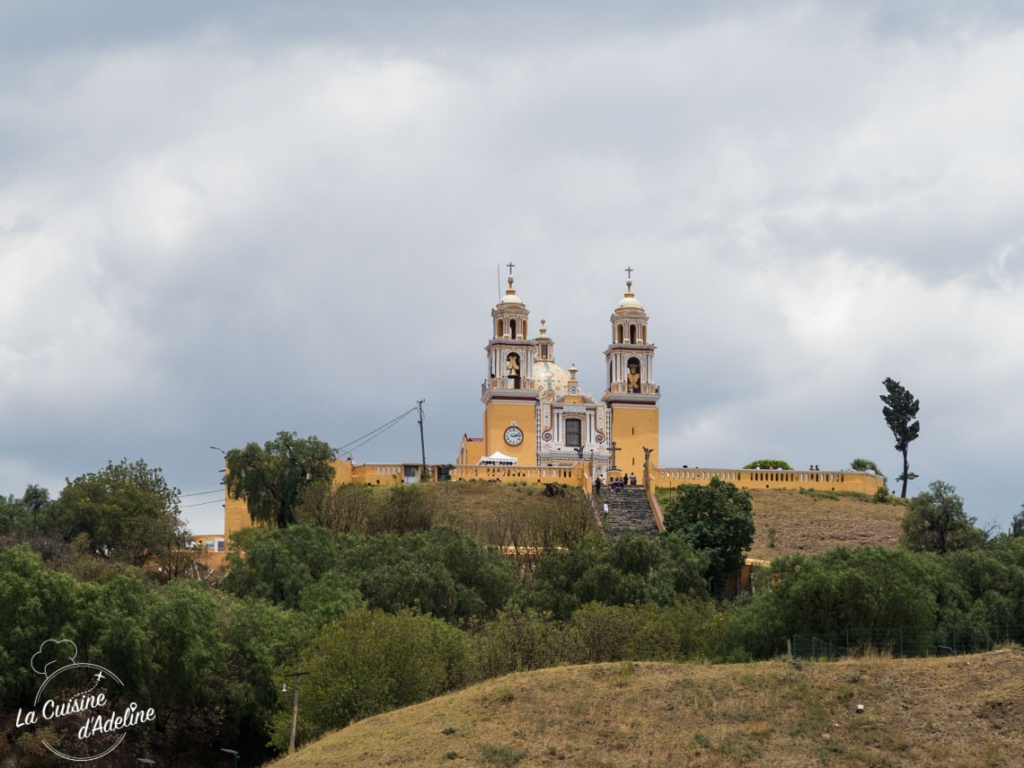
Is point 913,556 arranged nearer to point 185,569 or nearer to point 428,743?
point 428,743

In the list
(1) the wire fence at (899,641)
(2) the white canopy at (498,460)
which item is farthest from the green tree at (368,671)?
(2) the white canopy at (498,460)

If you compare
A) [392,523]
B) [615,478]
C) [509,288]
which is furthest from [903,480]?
[392,523]

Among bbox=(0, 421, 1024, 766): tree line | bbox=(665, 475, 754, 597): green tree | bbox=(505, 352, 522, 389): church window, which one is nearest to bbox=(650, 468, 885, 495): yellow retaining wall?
bbox=(505, 352, 522, 389): church window

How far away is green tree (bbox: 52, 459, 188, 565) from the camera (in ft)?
271

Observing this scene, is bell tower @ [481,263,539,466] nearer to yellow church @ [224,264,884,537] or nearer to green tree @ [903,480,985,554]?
yellow church @ [224,264,884,537]

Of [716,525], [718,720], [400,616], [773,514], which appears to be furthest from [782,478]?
[718,720]

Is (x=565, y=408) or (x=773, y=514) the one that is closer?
(x=773, y=514)

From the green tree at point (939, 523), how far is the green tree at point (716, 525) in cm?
631

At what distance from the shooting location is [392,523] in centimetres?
8056

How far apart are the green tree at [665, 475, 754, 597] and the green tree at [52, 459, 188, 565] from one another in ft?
70.2

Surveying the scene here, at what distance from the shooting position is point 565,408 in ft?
347

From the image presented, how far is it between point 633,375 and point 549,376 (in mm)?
5574

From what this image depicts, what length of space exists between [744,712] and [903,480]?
2333 inches

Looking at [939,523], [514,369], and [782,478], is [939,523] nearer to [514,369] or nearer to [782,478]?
[782,478]
